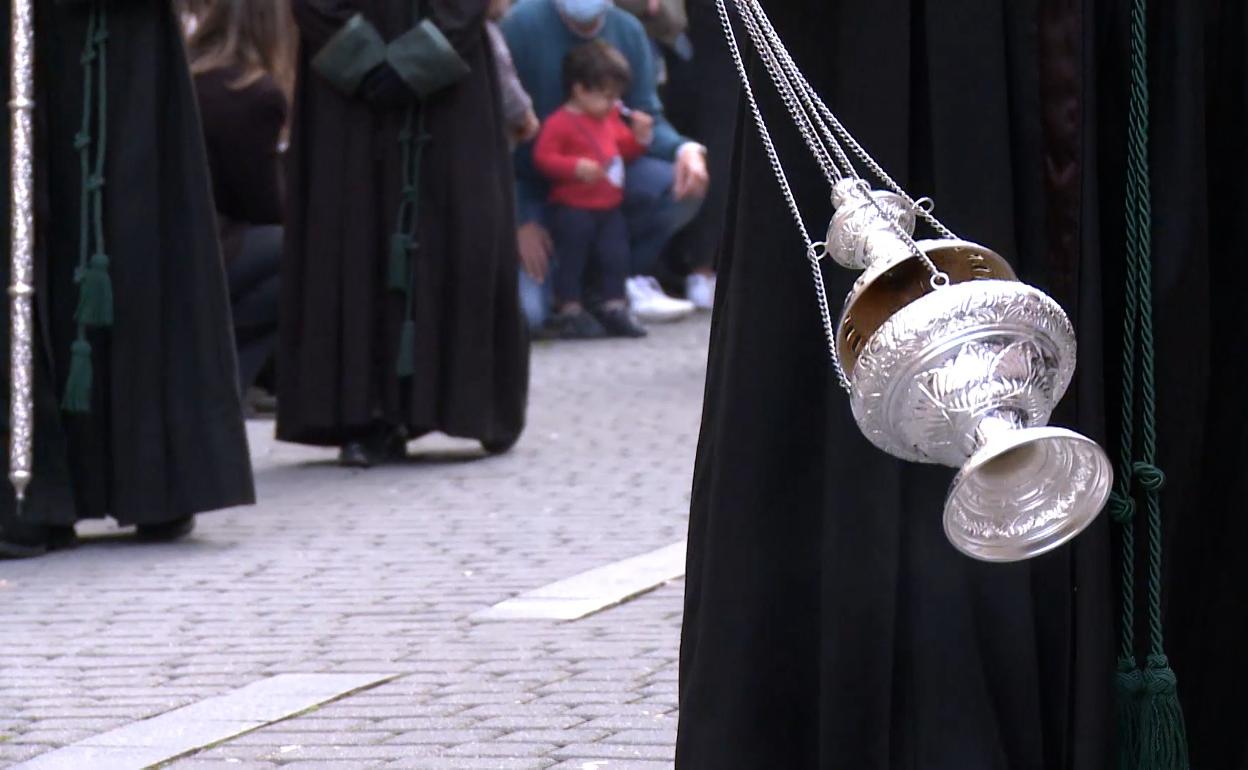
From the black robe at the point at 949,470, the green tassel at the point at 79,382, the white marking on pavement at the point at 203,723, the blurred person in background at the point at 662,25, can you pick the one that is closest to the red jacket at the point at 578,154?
the blurred person in background at the point at 662,25

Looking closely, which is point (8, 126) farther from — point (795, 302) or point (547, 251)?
point (547, 251)

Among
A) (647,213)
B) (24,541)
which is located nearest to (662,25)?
(647,213)

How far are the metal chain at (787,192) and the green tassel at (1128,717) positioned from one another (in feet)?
1.56

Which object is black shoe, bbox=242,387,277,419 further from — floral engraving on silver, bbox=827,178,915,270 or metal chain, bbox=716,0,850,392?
floral engraving on silver, bbox=827,178,915,270

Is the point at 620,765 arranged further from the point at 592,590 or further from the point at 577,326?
the point at 577,326

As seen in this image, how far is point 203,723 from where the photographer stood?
4492 mm

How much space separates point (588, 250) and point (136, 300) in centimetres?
676

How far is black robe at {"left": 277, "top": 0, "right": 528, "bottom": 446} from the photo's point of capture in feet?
27.0

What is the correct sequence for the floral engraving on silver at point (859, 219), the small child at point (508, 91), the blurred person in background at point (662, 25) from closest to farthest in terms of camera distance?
the floral engraving on silver at point (859, 219) → the small child at point (508, 91) → the blurred person in background at point (662, 25)

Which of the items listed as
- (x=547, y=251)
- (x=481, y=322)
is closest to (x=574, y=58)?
(x=547, y=251)

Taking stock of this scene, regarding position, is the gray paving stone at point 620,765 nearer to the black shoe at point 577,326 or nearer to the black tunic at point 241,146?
the black tunic at point 241,146

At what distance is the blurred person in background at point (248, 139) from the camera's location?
8531 millimetres

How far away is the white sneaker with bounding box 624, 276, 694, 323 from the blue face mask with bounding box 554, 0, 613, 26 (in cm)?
165

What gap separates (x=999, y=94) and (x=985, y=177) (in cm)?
10
